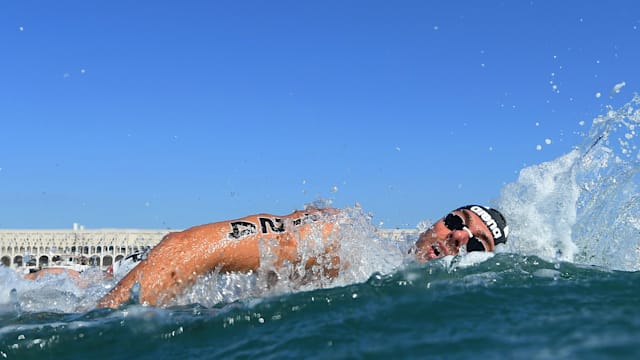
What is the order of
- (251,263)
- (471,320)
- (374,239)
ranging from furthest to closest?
(374,239) < (251,263) < (471,320)

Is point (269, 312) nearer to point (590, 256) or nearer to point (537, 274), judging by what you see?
point (537, 274)

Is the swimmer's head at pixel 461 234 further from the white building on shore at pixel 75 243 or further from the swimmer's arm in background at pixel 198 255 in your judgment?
the white building on shore at pixel 75 243

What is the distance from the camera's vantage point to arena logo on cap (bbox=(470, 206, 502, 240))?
647 centimetres

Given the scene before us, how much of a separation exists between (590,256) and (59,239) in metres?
93.4

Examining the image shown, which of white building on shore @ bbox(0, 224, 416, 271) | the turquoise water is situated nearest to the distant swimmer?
the turquoise water

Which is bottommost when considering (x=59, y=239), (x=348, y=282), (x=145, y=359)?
(x=145, y=359)

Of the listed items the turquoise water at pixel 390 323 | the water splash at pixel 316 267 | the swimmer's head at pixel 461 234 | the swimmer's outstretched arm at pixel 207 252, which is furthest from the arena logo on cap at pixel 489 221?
the swimmer's outstretched arm at pixel 207 252

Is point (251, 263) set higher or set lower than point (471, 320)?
higher

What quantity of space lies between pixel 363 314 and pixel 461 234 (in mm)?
2476

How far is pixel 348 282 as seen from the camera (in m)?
5.51

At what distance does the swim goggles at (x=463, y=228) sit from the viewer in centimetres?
627

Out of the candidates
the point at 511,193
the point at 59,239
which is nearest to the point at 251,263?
the point at 511,193

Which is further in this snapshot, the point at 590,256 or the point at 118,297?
the point at 590,256

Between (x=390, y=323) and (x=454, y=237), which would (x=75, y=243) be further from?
(x=390, y=323)
